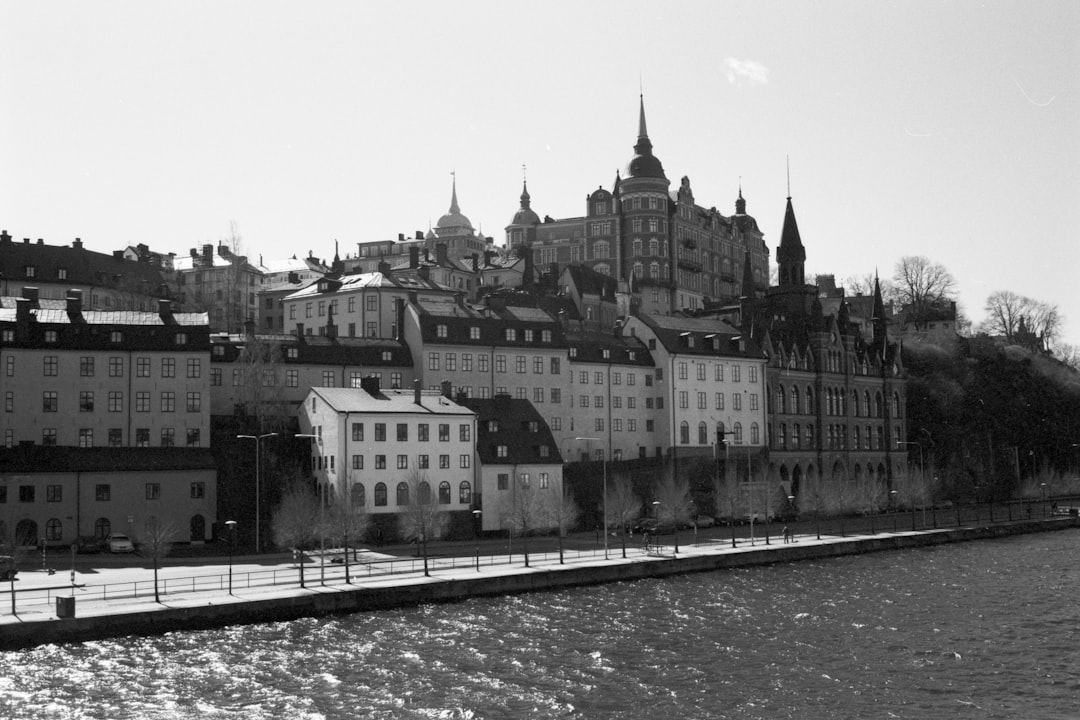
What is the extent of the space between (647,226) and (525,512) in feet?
234

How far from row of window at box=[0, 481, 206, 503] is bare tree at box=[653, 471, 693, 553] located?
28.0 m

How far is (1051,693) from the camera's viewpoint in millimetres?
38719

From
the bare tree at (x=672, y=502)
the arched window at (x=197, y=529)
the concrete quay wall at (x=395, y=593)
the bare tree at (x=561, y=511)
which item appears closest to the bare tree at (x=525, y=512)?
the bare tree at (x=561, y=511)

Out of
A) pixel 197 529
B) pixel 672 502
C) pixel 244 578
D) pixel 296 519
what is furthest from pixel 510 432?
pixel 244 578

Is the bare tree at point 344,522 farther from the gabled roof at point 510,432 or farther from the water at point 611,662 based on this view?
the gabled roof at point 510,432

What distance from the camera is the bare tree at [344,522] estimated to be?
61.9 metres

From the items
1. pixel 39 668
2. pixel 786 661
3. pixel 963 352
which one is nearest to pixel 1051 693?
pixel 786 661

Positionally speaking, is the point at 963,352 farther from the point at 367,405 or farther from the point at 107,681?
the point at 107,681

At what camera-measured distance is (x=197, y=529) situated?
2849 inches

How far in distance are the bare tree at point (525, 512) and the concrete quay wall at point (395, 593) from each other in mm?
5535

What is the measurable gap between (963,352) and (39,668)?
12291 cm

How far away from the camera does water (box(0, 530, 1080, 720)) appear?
37.1 m

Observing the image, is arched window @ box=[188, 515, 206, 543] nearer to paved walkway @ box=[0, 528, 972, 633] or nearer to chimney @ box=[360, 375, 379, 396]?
paved walkway @ box=[0, 528, 972, 633]

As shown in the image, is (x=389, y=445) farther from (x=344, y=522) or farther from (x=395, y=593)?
(x=395, y=593)
